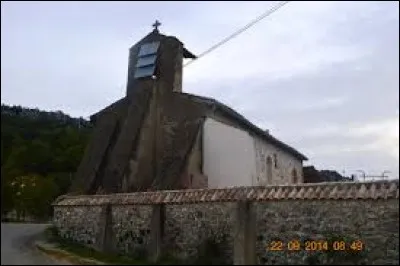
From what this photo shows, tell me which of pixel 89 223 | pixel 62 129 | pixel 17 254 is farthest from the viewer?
pixel 62 129

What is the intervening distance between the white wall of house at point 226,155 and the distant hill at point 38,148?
6592mm

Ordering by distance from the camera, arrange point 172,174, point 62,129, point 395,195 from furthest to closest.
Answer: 1. point 62,129
2. point 172,174
3. point 395,195

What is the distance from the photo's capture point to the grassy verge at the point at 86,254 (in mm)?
14422

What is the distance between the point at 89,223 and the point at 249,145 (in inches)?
411

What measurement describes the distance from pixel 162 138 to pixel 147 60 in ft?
13.5

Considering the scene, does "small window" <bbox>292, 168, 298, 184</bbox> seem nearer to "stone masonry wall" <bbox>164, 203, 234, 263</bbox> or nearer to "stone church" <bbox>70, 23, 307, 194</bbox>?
"stone church" <bbox>70, 23, 307, 194</bbox>

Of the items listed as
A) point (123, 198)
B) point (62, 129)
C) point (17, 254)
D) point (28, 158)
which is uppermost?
point (62, 129)

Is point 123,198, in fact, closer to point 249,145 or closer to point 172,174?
point 172,174

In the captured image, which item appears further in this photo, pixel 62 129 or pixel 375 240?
pixel 62 129

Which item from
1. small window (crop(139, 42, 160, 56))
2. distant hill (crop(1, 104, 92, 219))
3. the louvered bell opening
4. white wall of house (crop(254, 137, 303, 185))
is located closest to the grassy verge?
distant hill (crop(1, 104, 92, 219))

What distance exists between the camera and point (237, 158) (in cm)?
2539

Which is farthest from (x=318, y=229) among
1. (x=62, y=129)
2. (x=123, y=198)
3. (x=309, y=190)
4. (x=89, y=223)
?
(x=62, y=129)

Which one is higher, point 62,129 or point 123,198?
point 62,129

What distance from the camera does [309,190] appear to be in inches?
534
